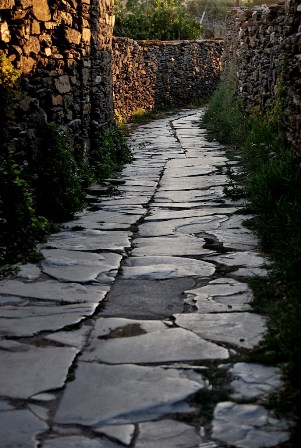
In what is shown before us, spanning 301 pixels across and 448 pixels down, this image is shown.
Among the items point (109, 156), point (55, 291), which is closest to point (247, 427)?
point (55, 291)

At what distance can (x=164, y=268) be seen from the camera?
4.37 metres

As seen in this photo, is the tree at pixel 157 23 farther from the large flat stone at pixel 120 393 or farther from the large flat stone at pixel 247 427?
the large flat stone at pixel 247 427

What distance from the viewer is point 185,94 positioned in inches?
829

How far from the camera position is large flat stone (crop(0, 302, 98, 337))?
3.34 metres

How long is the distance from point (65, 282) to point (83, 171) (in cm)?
347

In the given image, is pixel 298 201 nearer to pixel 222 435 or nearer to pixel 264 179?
pixel 264 179

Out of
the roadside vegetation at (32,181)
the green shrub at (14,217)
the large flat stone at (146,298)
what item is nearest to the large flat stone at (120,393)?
the large flat stone at (146,298)

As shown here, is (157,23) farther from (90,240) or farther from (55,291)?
(55,291)

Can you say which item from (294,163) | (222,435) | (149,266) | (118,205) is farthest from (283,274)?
(118,205)

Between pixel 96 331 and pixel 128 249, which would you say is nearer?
pixel 96 331

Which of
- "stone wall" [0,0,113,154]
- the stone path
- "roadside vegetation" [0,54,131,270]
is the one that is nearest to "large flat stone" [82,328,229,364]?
the stone path

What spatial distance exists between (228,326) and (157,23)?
795 inches

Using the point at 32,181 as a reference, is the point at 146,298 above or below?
below

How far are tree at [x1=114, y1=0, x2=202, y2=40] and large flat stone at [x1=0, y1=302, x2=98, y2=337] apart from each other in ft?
59.9
